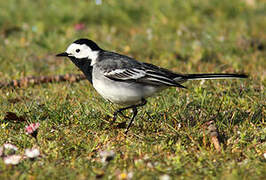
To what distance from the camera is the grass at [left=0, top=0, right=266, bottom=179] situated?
12.3 ft

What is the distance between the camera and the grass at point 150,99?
376cm

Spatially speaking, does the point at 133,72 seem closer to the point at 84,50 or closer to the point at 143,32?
the point at 84,50

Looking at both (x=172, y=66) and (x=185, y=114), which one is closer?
(x=185, y=114)

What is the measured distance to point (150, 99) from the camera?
543 cm

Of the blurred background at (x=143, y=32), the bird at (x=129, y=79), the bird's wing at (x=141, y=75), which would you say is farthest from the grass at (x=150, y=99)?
the bird's wing at (x=141, y=75)

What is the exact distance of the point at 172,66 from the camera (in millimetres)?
7035

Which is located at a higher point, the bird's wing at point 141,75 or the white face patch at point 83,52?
the white face patch at point 83,52

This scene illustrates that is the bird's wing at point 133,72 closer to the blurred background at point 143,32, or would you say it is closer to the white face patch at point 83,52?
the white face patch at point 83,52

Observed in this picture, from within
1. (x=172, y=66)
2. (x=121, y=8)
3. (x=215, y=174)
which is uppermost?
(x=121, y=8)

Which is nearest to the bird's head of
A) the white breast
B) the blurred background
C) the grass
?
the white breast

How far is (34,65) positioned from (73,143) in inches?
A: 129

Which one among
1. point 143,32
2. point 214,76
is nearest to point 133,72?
point 214,76

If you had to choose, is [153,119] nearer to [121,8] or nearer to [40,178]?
[40,178]

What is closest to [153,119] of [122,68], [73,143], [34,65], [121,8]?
[122,68]
